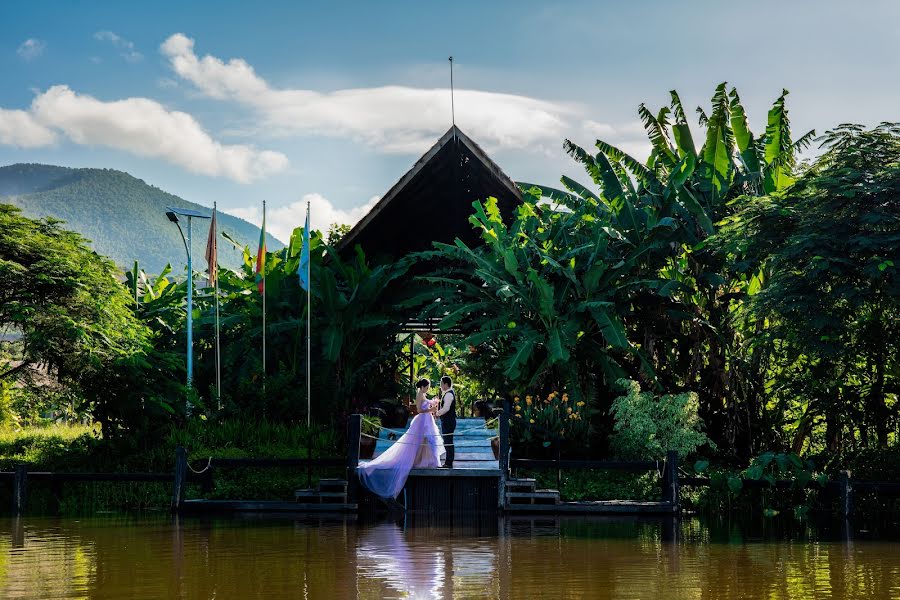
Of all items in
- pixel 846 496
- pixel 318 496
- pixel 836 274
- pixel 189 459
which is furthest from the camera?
pixel 189 459

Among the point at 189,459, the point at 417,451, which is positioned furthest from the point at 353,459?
the point at 189,459

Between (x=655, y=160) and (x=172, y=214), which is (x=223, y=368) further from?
(x=655, y=160)

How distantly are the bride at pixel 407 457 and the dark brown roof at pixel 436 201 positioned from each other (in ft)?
24.8

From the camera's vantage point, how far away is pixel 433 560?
1276cm

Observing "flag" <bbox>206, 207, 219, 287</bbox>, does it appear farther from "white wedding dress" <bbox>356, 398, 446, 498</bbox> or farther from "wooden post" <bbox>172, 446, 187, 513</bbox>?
"white wedding dress" <bbox>356, 398, 446, 498</bbox>

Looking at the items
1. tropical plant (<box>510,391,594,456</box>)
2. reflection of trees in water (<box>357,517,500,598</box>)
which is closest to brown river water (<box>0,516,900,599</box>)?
reflection of trees in water (<box>357,517,500,598</box>)

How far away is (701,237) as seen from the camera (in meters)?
23.8

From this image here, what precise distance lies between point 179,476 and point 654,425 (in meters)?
8.96

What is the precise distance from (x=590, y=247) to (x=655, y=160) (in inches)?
132

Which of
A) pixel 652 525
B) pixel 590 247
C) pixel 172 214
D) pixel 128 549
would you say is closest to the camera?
pixel 128 549

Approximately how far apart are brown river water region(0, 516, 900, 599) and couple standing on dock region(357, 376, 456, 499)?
45.8 inches

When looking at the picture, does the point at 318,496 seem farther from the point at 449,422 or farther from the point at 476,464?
the point at 476,464

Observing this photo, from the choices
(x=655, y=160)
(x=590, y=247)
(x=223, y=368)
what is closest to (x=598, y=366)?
(x=590, y=247)

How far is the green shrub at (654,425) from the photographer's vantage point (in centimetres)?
2116
